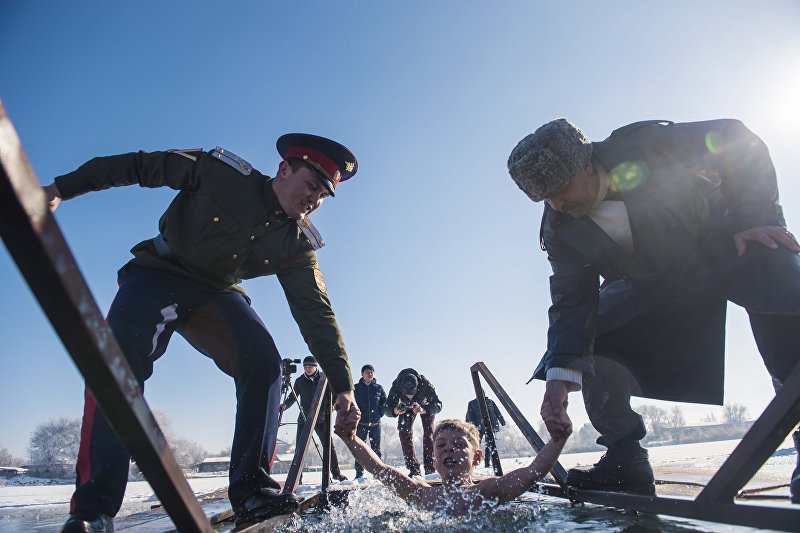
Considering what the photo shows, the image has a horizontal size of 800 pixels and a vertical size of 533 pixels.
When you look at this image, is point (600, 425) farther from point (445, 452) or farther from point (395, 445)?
point (395, 445)

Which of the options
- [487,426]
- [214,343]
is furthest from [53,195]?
[487,426]

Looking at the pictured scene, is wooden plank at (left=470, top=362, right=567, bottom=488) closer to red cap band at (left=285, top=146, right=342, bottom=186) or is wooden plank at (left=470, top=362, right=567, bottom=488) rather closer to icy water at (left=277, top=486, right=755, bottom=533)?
icy water at (left=277, top=486, right=755, bottom=533)

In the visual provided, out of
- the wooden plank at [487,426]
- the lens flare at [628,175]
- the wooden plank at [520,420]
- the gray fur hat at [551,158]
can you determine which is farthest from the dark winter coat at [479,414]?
the gray fur hat at [551,158]

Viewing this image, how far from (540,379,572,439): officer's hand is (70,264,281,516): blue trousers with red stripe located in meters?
1.54

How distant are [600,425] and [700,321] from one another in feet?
2.67

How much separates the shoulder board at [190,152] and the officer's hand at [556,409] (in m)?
2.40

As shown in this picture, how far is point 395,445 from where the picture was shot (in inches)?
3848

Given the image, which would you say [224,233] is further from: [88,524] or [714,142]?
[714,142]

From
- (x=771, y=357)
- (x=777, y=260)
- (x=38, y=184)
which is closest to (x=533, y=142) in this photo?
(x=777, y=260)

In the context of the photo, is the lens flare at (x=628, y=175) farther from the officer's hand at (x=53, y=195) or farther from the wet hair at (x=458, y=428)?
the officer's hand at (x=53, y=195)

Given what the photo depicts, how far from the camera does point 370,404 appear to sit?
8.62 metres

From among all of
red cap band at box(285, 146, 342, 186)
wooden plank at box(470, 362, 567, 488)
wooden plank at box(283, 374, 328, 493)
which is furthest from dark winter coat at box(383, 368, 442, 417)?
red cap band at box(285, 146, 342, 186)

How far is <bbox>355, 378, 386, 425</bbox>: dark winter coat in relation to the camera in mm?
8500

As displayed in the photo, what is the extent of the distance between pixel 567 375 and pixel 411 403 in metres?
6.12
